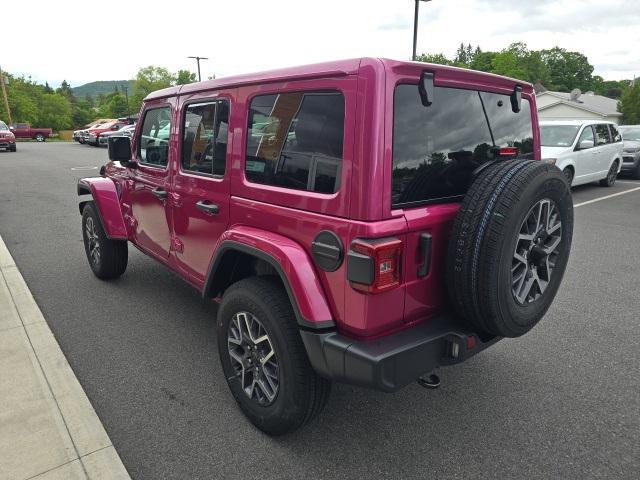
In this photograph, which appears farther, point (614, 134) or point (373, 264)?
point (614, 134)

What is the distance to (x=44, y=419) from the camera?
256 cm

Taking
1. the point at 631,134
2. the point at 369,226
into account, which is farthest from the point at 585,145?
the point at 369,226

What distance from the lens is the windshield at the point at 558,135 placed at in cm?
980

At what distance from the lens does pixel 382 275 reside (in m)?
1.95

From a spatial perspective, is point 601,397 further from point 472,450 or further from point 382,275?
point 382,275

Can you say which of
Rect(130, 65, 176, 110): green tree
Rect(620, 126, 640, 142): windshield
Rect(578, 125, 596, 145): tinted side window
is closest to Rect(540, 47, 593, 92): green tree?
Rect(130, 65, 176, 110): green tree

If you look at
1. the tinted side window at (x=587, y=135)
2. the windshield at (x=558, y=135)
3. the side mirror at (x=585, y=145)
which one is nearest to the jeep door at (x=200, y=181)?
the windshield at (x=558, y=135)

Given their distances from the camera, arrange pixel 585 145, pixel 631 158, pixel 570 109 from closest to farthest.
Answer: pixel 585 145 < pixel 631 158 < pixel 570 109

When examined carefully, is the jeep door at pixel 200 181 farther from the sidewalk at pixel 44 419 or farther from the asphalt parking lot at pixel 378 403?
the sidewalk at pixel 44 419

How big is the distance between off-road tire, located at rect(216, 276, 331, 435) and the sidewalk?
766 mm

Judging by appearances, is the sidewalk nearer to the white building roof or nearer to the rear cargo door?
the rear cargo door

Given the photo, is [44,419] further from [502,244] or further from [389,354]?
[502,244]

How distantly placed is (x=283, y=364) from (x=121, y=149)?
8.67 ft

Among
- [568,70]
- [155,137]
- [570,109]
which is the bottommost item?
[155,137]
